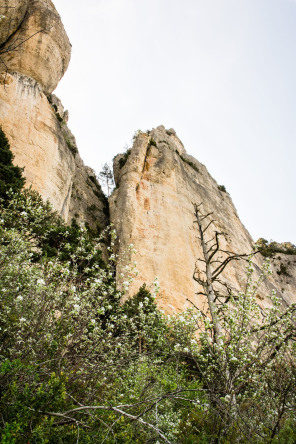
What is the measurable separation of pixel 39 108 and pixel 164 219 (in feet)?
42.5

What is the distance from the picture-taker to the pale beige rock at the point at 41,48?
21.5m

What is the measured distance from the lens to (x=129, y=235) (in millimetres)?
20719

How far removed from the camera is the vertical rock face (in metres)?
19.5

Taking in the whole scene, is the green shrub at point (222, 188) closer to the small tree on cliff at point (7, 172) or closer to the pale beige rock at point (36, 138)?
the pale beige rock at point (36, 138)

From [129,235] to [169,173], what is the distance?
364 inches

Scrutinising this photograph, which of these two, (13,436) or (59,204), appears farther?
(59,204)

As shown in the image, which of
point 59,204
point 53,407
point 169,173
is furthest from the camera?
point 169,173

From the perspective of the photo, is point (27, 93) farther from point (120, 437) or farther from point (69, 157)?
point (120, 437)

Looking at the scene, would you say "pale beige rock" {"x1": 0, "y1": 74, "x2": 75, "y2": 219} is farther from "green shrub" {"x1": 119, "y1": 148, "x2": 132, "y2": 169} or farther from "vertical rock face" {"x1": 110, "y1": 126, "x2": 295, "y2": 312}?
"green shrub" {"x1": 119, "y1": 148, "x2": 132, "y2": 169}

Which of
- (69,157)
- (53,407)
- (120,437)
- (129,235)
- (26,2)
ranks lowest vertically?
(120,437)

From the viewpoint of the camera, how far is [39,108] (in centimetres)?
2036

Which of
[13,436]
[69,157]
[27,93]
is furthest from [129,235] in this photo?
[13,436]

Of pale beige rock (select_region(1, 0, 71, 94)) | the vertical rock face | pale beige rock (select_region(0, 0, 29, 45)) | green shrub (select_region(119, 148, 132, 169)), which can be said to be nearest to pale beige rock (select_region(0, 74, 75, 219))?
pale beige rock (select_region(1, 0, 71, 94))

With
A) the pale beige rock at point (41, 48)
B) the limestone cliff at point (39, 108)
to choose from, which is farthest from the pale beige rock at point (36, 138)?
the pale beige rock at point (41, 48)
